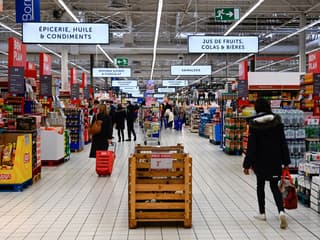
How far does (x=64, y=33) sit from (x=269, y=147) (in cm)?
616

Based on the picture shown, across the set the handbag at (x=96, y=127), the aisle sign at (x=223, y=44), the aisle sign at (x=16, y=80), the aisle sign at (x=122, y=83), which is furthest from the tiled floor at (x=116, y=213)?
the aisle sign at (x=122, y=83)

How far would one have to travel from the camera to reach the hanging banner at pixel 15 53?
11.3 meters

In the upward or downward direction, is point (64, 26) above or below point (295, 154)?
above

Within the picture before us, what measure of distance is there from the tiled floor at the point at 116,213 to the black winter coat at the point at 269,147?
74 centimetres

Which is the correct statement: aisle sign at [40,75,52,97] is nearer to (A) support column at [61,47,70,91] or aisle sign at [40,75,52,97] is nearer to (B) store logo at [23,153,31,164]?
(B) store logo at [23,153,31,164]

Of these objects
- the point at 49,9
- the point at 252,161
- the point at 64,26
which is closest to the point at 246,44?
the point at 64,26

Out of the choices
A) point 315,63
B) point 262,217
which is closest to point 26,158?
point 262,217

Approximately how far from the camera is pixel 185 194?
228 inches

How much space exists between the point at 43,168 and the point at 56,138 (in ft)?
2.58

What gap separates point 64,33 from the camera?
1038cm

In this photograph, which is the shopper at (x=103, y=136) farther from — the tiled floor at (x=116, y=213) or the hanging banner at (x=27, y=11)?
the hanging banner at (x=27, y=11)

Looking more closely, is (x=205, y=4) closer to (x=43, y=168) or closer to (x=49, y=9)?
(x=49, y=9)

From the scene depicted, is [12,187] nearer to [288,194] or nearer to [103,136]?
[103,136]

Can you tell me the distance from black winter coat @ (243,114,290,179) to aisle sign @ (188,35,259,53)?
6594mm
